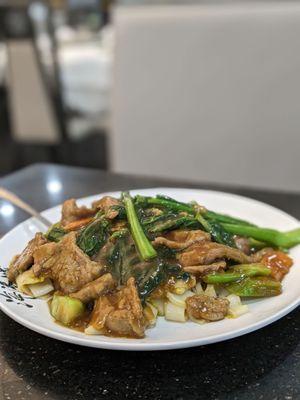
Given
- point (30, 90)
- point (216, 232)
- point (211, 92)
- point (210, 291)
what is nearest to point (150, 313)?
point (210, 291)

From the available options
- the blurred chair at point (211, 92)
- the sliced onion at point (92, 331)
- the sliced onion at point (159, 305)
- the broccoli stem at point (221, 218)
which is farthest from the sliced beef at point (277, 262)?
the blurred chair at point (211, 92)

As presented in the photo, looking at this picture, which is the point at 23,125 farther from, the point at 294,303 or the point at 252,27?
the point at 294,303

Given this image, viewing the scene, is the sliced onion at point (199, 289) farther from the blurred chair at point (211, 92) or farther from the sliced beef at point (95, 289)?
the blurred chair at point (211, 92)

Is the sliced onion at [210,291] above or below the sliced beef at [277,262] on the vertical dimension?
above

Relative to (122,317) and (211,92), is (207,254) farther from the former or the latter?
(211,92)

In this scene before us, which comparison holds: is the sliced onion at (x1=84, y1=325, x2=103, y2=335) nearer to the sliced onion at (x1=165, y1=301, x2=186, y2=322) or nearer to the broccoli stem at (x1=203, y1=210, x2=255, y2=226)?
the sliced onion at (x1=165, y1=301, x2=186, y2=322)

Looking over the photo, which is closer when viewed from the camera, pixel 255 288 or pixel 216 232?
pixel 255 288

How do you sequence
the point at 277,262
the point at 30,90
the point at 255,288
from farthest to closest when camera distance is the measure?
the point at 30,90 < the point at 277,262 < the point at 255,288
